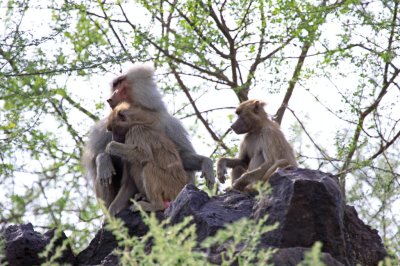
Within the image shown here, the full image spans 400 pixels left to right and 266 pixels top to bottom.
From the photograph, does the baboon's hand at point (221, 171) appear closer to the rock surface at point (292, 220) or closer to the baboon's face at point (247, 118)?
the baboon's face at point (247, 118)

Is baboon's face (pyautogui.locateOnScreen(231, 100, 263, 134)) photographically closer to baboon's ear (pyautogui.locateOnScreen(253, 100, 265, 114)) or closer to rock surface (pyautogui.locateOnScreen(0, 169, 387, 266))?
baboon's ear (pyautogui.locateOnScreen(253, 100, 265, 114))

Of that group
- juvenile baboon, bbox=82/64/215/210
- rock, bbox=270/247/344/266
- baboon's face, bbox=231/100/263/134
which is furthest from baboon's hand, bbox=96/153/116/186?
rock, bbox=270/247/344/266

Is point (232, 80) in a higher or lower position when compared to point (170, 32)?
lower

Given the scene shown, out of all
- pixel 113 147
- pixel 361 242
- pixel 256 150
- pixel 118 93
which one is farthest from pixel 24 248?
pixel 118 93

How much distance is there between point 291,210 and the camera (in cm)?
541

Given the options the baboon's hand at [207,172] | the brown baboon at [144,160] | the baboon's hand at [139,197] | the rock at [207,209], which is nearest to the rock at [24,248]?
the rock at [207,209]

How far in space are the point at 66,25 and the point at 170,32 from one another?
3.03 meters

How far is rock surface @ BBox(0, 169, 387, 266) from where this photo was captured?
5.38 m

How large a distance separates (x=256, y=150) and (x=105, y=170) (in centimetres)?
111

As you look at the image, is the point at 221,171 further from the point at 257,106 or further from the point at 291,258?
the point at 291,258

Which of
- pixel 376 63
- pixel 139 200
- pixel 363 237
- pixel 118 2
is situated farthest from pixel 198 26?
pixel 363 237

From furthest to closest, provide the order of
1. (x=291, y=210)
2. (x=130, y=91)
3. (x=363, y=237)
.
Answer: (x=130, y=91)
(x=363, y=237)
(x=291, y=210)

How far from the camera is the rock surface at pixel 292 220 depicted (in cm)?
538

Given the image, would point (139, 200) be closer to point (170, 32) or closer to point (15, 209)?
point (15, 209)
